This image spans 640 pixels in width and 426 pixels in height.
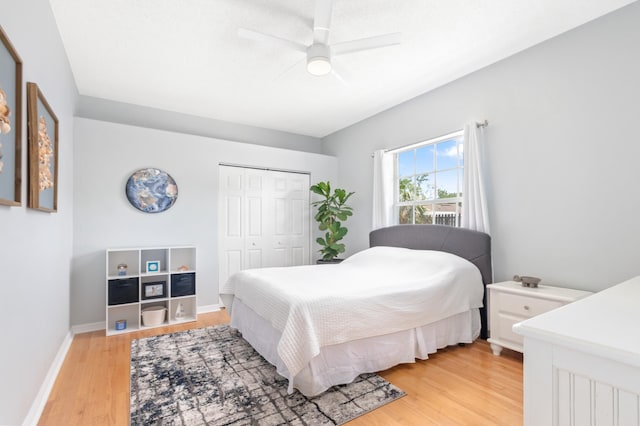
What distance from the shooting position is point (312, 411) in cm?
189

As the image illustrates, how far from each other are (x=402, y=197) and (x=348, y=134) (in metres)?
1.56

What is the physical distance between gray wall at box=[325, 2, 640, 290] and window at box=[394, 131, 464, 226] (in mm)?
349

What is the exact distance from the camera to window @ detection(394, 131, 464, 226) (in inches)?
139

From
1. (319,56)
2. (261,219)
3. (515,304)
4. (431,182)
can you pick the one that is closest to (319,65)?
(319,56)

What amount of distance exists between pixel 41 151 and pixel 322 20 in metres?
2.02

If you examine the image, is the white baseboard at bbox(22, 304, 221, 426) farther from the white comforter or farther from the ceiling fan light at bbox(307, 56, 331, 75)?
the ceiling fan light at bbox(307, 56, 331, 75)

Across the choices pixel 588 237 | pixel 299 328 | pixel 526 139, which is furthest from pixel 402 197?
pixel 299 328

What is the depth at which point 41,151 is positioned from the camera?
1953mm

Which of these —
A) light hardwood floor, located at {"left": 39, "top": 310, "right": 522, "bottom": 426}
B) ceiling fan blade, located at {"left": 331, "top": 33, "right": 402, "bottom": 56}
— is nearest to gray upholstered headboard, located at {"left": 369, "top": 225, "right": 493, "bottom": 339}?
light hardwood floor, located at {"left": 39, "top": 310, "right": 522, "bottom": 426}

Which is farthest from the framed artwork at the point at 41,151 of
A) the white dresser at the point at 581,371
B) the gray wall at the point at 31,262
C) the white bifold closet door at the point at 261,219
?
the white dresser at the point at 581,371

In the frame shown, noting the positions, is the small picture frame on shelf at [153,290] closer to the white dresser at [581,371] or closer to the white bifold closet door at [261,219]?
the white bifold closet door at [261,219]

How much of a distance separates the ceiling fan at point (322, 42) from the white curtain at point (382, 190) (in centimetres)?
196

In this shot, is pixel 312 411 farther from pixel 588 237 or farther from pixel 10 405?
pixel 588 237

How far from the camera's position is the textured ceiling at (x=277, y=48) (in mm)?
2268
